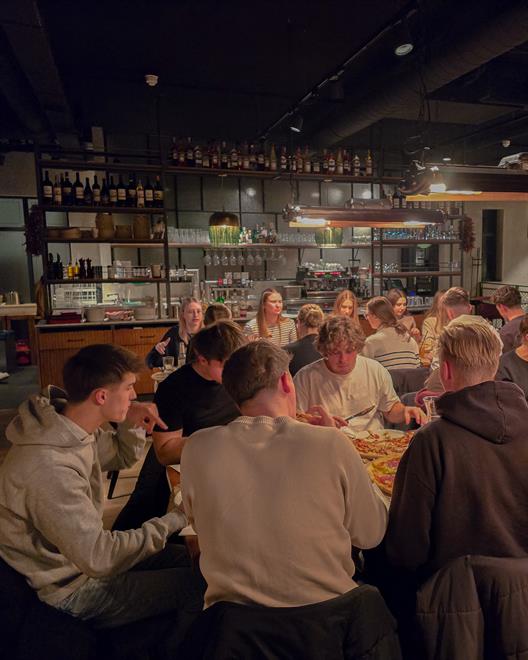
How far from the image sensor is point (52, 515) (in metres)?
1.53

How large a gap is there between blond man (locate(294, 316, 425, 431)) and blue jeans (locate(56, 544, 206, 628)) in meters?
1.28

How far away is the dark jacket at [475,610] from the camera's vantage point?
1.35 m

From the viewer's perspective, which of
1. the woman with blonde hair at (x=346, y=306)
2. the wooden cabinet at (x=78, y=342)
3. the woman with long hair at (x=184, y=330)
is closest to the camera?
the woman with long hair at (x=184, y=330)

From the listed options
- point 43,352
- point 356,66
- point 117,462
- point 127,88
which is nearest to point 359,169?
point 356,66

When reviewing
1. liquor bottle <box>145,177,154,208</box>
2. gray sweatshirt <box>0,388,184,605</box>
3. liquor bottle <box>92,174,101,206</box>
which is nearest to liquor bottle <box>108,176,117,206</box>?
liquor bottle <box>92,174,101,206</box>

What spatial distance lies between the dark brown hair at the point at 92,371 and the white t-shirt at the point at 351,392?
51.3 inches

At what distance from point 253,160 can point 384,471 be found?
6.32 m

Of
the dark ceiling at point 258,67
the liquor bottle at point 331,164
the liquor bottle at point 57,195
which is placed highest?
the dark ceiling at point 258,67

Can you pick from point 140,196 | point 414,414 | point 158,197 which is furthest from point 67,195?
point 414,414

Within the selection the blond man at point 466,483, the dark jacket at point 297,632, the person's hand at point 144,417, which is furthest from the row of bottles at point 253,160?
the dark jacket at point 297,632

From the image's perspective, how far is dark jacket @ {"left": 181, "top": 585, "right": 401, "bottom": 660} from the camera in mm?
1192

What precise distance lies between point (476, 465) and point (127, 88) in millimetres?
7413

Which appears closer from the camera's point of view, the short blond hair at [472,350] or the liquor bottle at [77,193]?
the short blond hair at [472,350]

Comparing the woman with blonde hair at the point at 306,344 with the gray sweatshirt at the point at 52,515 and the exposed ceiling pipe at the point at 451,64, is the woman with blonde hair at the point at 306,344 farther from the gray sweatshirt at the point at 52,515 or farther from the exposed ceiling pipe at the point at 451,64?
the exposed ceiling pipe at the point at 451,64
